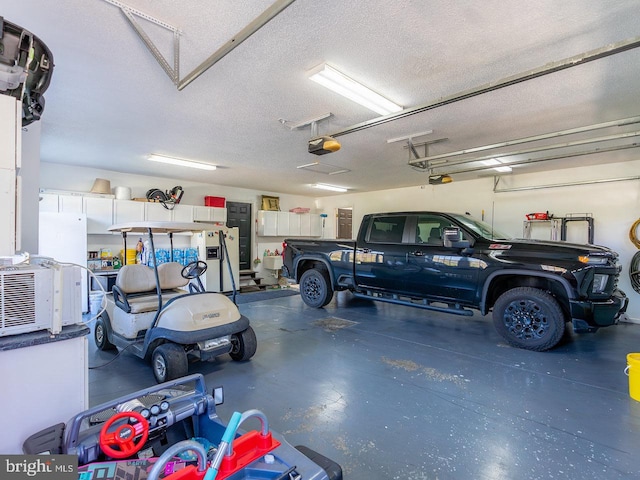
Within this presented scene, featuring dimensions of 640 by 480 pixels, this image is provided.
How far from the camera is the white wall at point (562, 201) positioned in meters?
5.74

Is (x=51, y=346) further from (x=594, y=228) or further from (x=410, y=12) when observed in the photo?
(x=594, y=228)

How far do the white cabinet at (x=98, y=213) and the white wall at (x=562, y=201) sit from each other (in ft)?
22.5

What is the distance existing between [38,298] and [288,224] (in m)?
8.60

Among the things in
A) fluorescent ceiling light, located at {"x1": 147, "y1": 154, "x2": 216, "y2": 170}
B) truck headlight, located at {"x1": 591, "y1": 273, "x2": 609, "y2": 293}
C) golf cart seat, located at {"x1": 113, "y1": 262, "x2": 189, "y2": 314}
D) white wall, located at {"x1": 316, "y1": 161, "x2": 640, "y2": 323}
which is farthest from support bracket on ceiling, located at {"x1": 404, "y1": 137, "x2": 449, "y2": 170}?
fluorescent ceiling light, located at {"x1": 147, "y1": 154, "x2": 216, "y2": 170}

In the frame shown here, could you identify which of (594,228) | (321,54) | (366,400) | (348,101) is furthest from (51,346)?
(594,228)

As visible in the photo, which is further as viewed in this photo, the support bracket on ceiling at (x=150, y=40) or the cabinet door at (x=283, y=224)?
the cabinet door at (x=283, y=224)

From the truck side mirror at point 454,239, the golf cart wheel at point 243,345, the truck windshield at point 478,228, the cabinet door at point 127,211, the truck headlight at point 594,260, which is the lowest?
the golf cart wheel at point 243,345

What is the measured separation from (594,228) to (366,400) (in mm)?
6097

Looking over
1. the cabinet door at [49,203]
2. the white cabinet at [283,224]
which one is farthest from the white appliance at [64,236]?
the white cabinet at [283,224]

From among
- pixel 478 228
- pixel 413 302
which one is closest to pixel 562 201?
pixel 478 228

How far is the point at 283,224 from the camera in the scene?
10031 mm

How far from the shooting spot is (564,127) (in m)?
4.16

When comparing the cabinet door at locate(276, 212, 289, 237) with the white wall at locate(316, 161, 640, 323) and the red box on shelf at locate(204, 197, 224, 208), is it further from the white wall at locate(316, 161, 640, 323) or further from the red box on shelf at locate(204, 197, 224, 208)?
the white wall at locate(316, 161, 640, 323)

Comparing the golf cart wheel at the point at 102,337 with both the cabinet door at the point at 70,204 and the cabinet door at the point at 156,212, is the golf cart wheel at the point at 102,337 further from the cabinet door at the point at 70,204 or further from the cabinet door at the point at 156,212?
the cabinet door at the point at 156,212
